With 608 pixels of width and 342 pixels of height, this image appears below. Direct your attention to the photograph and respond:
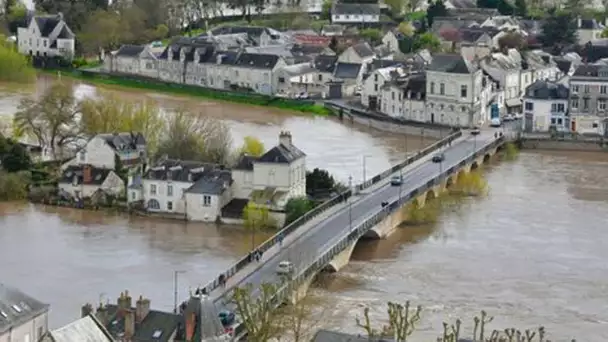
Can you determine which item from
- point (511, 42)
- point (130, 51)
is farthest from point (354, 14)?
Answer: point (130, 51)

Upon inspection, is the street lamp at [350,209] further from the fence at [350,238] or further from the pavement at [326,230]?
the fence at [350,238]

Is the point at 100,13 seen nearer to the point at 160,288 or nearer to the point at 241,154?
the point at 241,154

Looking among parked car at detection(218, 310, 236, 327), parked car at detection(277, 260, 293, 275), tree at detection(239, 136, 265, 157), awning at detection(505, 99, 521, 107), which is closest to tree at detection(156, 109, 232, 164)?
tree at detection(239, 136, 265, 157)

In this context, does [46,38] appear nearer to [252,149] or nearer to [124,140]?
[124,140]

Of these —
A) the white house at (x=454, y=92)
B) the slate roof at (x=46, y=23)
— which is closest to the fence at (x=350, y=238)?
the white house at (x=454, y=92)

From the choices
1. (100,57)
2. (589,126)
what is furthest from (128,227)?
(100,57)
